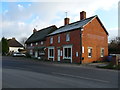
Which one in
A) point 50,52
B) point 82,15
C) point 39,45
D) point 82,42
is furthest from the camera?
point 39,45

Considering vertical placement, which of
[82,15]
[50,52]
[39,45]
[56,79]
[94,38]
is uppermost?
[82,15]

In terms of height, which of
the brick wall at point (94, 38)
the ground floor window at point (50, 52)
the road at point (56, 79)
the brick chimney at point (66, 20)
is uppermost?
the brick chimney at point (66, 20)

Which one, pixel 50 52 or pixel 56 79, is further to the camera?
pixel 50 52

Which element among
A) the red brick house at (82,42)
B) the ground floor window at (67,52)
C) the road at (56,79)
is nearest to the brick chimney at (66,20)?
the red brick house at (82,42)

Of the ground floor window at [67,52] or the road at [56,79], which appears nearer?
the road at [56,79]

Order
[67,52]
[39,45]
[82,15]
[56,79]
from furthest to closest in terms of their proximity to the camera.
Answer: [39,45], [82,15], [67,52], [56,79]

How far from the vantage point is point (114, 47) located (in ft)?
118

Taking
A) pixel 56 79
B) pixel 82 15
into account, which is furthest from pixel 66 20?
pixel 56 79

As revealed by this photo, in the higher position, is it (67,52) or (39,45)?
(39,45)

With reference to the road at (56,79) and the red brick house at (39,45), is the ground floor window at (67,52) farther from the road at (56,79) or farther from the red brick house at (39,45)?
the road at (56,79)

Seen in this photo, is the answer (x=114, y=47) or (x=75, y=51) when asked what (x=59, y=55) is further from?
(x=114, y=47)

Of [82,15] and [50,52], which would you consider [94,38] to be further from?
[50,52]

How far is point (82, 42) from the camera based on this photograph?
27.6 m

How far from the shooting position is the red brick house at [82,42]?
91.3 ft
